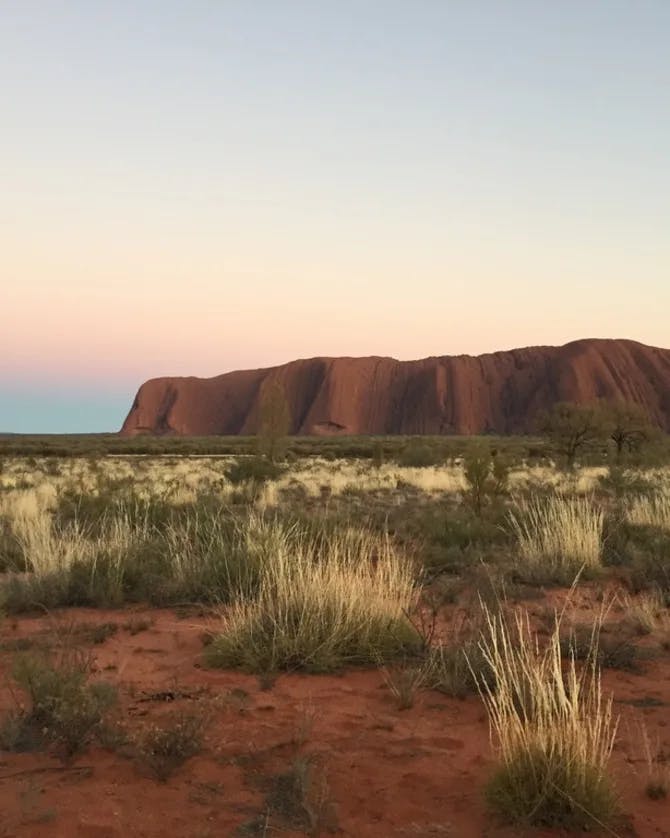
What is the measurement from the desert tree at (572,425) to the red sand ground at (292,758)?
2865cm

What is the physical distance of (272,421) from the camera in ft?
103

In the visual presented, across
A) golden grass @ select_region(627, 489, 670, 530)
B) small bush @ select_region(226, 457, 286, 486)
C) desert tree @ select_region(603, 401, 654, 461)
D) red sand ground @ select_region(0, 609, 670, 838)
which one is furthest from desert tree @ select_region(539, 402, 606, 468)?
red sand ground @ select_region(0, 609, 670, 838)

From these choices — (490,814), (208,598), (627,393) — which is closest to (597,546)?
(208,598)

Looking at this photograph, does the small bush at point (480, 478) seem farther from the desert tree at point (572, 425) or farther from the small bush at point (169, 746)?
the desert tree at point (572, 425)

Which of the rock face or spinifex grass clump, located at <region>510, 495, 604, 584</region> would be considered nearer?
spinifex grass clump, located at <region>510, 495, 604, 584</region>

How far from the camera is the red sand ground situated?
307cm

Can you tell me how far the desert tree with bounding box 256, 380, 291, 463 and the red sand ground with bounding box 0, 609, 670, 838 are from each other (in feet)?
85.1

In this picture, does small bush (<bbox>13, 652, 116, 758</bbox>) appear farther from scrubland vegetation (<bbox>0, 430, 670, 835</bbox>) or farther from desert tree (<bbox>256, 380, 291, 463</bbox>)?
desert tree (<bbox>256, 380, 291, 463</bbox>)

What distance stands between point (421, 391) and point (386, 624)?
4654 inches

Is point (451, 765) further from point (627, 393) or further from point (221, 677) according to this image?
point (627, 393)

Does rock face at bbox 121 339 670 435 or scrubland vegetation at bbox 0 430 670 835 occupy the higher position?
rock face at bbox 121 339 670 435

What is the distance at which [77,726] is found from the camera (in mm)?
3713

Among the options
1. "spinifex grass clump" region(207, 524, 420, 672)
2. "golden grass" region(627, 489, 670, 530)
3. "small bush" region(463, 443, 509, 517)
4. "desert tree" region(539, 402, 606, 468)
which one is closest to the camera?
"spinifex grass clump" region(207, 524, 420, 672)

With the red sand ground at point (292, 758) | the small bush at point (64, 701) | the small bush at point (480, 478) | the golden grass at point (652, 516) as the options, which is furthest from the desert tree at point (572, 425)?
the small bush at point (64, 701)
